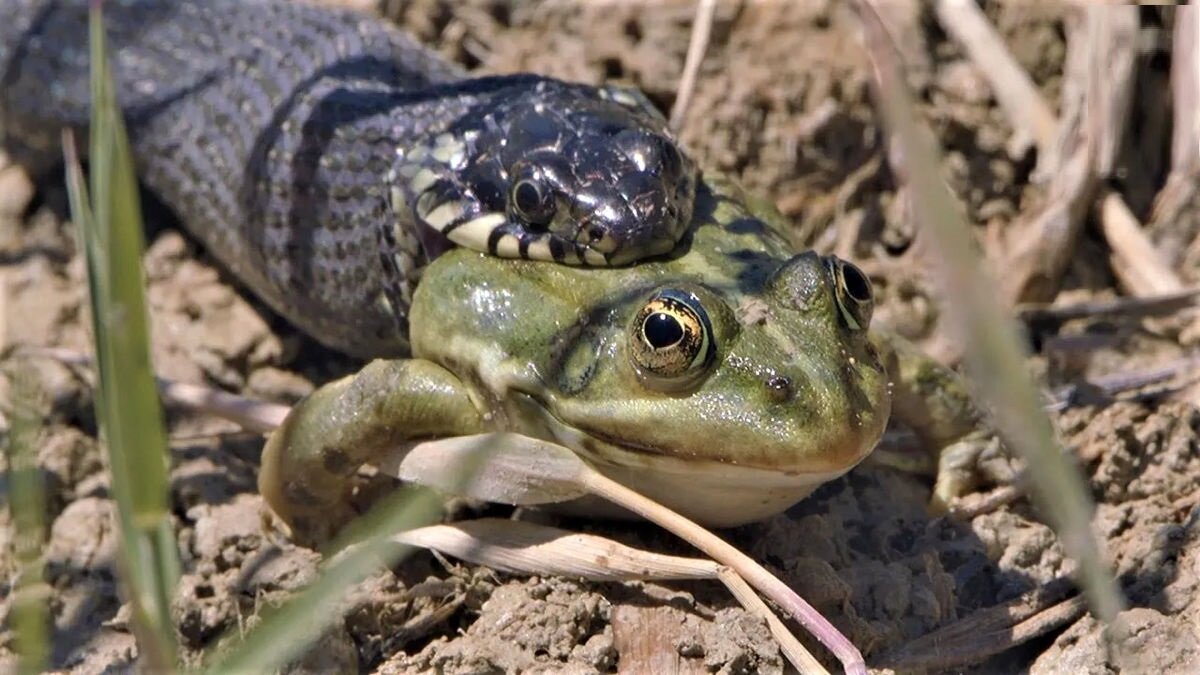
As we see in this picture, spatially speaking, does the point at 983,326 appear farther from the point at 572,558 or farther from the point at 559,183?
the point at 559,183

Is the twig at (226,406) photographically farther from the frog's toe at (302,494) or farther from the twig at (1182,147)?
the twig at (1182,147)

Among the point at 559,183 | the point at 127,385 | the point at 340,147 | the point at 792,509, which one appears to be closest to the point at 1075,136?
the point at 792,509

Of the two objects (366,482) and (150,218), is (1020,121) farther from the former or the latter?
(150,218)

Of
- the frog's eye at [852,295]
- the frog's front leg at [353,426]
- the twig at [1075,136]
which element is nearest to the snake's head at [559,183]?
the frog's front leg at [353,426]

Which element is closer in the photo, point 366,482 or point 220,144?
point 366,482

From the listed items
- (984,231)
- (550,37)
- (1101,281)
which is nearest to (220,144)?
(550,37)

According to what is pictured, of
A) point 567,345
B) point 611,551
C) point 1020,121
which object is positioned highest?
point 1020,121

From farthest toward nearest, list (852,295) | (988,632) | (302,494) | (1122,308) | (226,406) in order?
(1122,308) → (226,406) → (302,494) → (988,632) → (852,295)
